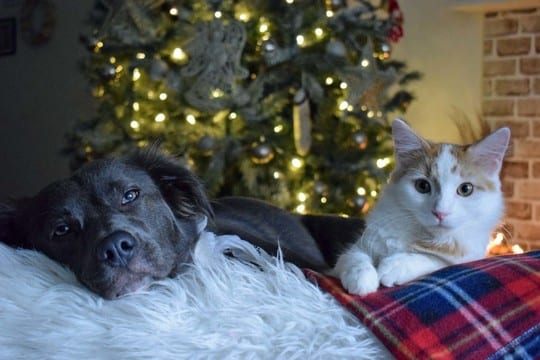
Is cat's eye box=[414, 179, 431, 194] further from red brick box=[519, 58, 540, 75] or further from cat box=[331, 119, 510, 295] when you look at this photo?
red brick box=[519, 58, 540, 75]

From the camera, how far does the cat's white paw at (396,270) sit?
1040 millimetres

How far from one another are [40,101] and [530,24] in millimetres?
3204

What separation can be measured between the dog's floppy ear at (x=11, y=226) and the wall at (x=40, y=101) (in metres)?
2.86

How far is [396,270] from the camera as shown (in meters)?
1.05

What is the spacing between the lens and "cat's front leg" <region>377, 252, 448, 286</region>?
104 cm

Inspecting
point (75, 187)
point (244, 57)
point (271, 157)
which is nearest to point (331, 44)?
point (244, 57)

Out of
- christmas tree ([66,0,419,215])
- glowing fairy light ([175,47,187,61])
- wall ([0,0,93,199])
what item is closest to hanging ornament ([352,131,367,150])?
christmas tree ([66,0,419,215])

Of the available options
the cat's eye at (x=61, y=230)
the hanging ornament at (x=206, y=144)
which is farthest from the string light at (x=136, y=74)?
the cat's eye at (x=61, y=230)

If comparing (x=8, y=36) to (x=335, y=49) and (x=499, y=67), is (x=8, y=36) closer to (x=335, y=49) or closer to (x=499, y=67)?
(x=335, y=49)

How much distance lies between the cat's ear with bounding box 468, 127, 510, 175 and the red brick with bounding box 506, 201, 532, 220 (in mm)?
2657

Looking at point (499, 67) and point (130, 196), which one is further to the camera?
point (499, 67)

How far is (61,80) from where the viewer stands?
4.27 meters

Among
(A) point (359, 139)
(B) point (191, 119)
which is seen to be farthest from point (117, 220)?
(A) point (359, 139)

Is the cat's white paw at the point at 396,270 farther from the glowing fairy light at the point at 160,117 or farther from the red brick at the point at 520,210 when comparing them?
the red brick at the point at 520,210
